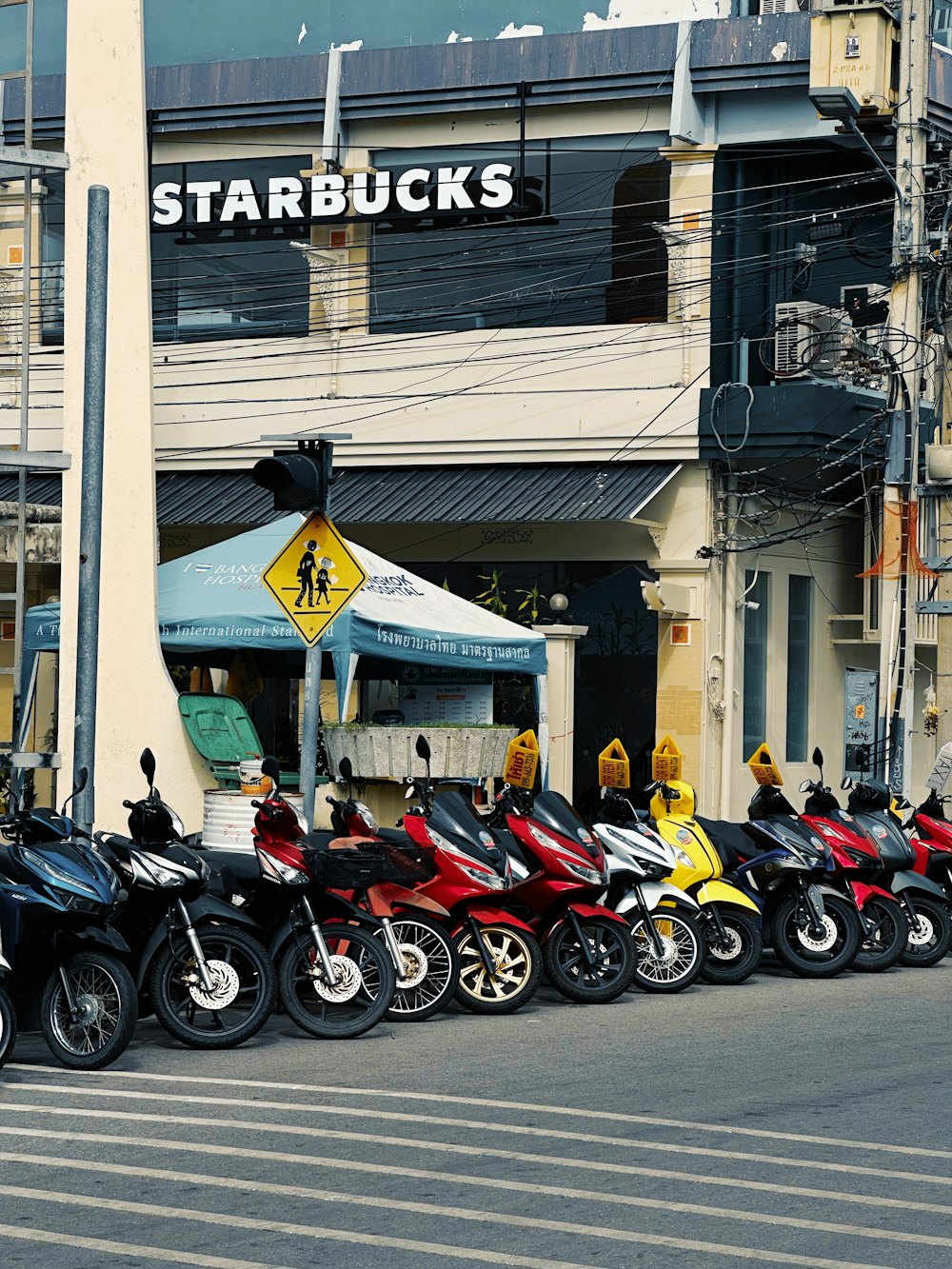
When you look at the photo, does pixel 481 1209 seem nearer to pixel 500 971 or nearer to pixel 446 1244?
pixel 446 1244

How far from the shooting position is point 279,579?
12.8 m

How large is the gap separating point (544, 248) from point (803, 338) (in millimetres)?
3323

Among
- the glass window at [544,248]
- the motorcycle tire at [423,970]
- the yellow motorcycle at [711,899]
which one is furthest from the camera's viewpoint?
the glass window at [544,248]

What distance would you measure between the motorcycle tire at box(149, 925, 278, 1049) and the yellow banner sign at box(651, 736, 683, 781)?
4210 mm

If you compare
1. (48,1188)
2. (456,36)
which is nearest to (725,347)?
(456,36)

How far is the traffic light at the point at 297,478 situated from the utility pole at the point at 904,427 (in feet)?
21.9

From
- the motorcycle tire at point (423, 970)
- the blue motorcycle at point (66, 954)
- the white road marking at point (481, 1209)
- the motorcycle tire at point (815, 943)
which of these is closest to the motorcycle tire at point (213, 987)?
the blue motorcycle at point (66, 954)

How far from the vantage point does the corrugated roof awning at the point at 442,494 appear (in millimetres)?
21531

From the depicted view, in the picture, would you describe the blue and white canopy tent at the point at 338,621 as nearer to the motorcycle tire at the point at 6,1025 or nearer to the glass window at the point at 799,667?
the glass window at the point at 799,667

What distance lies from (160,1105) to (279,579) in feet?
15.7

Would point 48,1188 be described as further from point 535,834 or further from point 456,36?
point 456,36

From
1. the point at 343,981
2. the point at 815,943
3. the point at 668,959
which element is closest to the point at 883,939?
the point at 815,943

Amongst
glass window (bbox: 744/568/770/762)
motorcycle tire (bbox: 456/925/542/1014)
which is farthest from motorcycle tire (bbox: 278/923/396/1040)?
glass window (bbox: 744/568/770/762)

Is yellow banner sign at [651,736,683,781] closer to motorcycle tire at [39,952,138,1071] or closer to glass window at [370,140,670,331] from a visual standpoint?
motorcycle tire at [39,952,138,1071]
